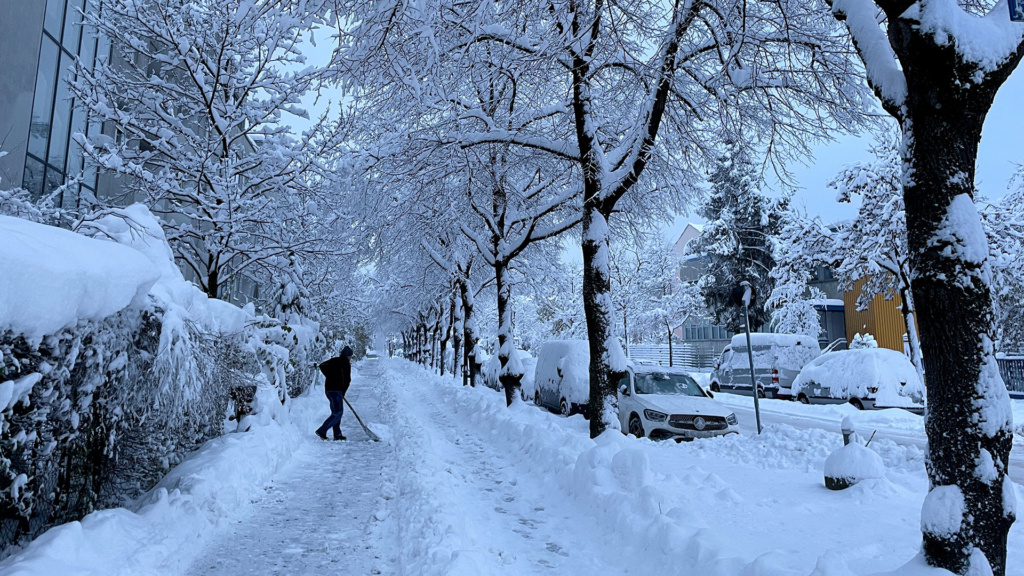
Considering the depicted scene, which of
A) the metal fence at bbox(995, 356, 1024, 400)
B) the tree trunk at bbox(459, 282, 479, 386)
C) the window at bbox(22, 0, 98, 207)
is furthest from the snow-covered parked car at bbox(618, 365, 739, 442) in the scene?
the metal fence at bbox(995, 356, 1024, 400)

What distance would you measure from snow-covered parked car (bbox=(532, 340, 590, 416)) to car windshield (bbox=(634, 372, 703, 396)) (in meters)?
1.76

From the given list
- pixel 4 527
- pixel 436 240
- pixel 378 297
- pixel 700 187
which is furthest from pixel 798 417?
pixel 378 297

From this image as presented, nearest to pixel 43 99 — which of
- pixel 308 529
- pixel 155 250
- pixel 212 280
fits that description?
pixel 212 280

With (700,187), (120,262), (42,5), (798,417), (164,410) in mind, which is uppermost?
(42,5)

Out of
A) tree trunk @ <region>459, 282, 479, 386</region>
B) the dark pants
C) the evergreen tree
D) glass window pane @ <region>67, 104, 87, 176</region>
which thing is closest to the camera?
the dark pants

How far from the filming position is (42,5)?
11.8 metres

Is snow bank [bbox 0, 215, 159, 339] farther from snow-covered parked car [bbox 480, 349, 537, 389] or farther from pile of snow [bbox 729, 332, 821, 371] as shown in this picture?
pile of snow [bbox 729, 332, 821, 371]

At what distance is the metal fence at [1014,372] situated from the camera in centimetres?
2050

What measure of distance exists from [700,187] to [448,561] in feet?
34.1

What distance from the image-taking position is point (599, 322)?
920 centimetres

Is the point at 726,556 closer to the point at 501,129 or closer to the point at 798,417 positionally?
the point at 501,129

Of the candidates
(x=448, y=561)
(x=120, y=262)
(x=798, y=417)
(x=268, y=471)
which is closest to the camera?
(x=448, y=561)

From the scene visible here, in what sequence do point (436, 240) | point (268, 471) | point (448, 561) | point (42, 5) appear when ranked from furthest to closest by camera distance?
point (436, 240)
point (42, 5)
point (268, 471)
point (448, 561)

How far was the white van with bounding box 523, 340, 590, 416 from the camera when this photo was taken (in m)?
14.3
